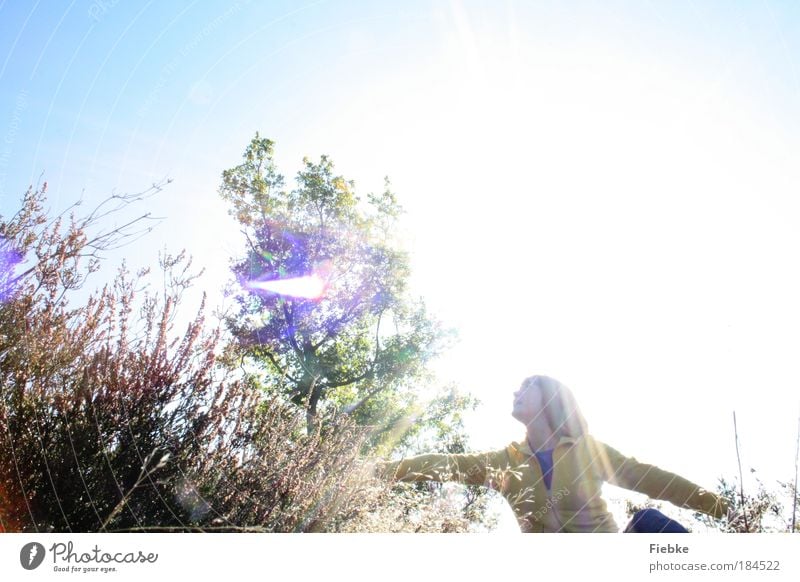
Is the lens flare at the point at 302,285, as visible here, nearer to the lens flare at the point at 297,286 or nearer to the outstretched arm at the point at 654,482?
the lens flare at the point at 297,286

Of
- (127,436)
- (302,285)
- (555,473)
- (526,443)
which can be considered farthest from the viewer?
(302,285)

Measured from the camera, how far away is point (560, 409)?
3.17m

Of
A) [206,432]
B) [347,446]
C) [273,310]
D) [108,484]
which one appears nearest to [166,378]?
[206,432]

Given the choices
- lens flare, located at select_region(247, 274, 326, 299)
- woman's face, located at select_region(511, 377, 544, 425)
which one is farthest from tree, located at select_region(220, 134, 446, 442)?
woman's face, located at select_region(511, 377, 544, 425)

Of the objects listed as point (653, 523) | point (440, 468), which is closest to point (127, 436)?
point (440, 468)

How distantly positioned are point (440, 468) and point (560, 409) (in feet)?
3.26

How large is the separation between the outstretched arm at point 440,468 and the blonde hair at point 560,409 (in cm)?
58

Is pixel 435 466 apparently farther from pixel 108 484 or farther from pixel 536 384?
pixel 108 484

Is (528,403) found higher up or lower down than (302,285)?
lower down

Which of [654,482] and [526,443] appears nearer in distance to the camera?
[654,482]

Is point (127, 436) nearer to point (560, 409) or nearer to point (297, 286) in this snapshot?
point (560, 409)

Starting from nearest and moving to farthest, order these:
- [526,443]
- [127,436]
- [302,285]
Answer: [127,436] < [526,443] < [302,285]

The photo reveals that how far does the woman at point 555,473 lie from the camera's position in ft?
8.45

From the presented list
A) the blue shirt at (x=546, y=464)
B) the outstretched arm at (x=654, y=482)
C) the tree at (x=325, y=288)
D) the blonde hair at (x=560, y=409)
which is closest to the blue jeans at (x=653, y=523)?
the outstretched arm at (x=654, y=482)
